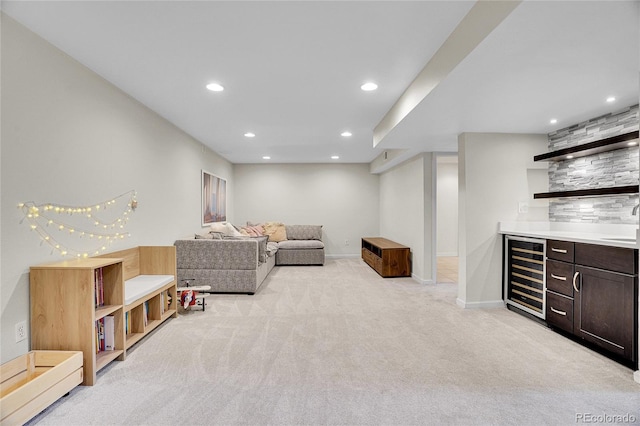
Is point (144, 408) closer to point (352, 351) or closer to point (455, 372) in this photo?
point (352, 351)

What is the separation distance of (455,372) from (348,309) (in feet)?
5.39

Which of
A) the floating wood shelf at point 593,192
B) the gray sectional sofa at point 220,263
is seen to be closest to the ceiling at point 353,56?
the floating wood shelf at point 593,192

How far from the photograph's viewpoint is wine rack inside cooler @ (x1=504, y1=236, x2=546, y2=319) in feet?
11.0

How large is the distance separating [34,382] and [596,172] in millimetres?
4930

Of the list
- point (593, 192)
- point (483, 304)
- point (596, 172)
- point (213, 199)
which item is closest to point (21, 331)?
point (213, 199)

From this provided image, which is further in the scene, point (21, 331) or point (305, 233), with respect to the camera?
point (305, 233)


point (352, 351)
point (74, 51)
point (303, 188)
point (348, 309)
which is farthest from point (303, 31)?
point (303, 188)

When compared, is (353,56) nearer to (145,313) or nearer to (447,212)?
(145,313)

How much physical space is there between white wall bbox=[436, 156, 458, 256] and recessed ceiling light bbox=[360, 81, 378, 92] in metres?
5.76

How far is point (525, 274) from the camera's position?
11.8 feet

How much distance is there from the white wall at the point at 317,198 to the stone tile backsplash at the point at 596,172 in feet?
15.2

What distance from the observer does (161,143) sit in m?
4.15

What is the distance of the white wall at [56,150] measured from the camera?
206cm

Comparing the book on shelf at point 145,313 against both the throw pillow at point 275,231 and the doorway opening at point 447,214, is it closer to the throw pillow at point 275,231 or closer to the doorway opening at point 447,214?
the throw pillow at point 275,231
